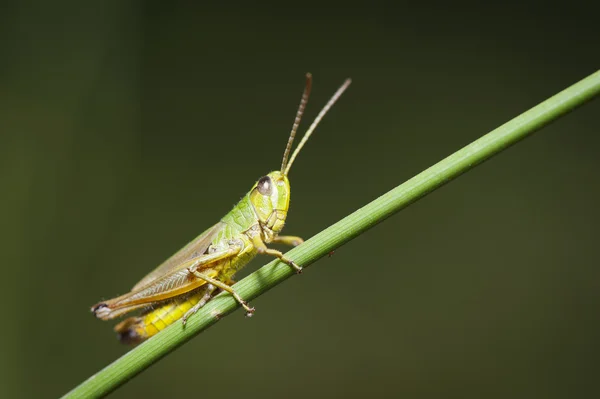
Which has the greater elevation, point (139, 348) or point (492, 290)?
point (139, 348)

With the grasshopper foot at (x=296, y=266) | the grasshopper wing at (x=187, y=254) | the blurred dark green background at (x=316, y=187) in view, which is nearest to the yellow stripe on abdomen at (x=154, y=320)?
the grasshopper wing at (x=187, y=254)

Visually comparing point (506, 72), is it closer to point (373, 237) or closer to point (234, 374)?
point (373, 237)

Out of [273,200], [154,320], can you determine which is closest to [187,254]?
[154,320]

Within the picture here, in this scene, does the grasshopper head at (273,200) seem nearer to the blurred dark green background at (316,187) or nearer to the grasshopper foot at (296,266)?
the grasshopper foot at (296,266)

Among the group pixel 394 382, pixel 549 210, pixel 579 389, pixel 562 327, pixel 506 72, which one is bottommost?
pixel 579 389

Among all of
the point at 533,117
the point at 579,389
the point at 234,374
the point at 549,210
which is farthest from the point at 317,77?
the point at 533,117

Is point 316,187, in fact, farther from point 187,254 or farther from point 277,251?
point 277,251
